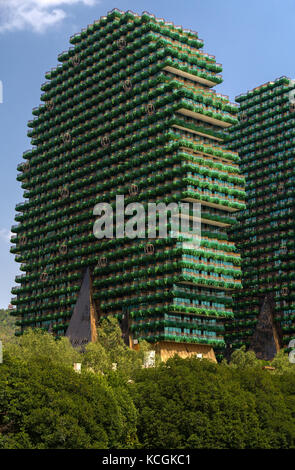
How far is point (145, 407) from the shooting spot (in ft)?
307

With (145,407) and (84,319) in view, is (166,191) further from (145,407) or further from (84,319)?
(145,407)

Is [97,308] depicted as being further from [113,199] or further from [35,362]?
[35,362]

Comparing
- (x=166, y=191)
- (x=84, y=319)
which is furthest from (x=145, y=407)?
(x=84, y=319)

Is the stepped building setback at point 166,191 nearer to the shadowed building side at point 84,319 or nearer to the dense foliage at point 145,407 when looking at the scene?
the shadowed building side at point 84,319

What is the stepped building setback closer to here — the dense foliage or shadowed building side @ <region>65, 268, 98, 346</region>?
shadowed building side @ <region>65, 268, 98, 346</region>

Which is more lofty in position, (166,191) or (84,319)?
(166,191)

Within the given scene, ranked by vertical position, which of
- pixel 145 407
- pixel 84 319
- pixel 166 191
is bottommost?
pixel 145 407

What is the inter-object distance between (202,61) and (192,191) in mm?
44910

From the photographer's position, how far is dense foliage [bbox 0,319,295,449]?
80.1 metres

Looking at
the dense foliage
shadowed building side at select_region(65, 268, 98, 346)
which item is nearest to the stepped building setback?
shadowed building side at select_region(65, 268, 98, 346)

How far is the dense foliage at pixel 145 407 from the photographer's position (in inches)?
3155

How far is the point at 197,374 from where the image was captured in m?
98.5

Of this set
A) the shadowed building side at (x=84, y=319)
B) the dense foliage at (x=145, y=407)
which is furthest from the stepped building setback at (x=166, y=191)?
the dense foliage at (x=145, y=407)

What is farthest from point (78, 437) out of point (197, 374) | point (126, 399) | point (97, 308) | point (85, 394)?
point (97, 308)
